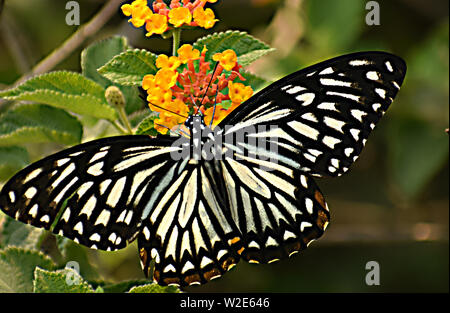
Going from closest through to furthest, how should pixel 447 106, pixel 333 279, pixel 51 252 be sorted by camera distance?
pixel 51 252 < pixel 447 106 < pixel 333 279

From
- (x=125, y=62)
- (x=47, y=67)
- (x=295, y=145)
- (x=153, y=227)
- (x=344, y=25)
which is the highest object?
(x=344, y=25)

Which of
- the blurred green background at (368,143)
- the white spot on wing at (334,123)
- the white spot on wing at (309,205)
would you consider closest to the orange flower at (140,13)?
the white spot on wing at (334,123)

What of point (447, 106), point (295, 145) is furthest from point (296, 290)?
point (295, 145)

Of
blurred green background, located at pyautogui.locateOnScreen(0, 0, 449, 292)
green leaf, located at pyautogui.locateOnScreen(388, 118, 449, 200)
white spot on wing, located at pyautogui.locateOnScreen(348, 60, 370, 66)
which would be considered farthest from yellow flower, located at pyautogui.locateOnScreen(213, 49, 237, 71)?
green leaf, located at pyautogui.locateOnScreen(388, 118, 449, 200)

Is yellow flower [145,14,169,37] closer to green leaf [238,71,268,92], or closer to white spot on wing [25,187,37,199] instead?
green leaf [238,71,268,92]

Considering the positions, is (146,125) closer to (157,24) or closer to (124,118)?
(124,118)

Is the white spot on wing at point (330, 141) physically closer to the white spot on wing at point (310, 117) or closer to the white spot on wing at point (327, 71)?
the white spot on wing at point (310, 117)

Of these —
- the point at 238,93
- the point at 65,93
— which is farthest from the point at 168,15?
the point at 65,93

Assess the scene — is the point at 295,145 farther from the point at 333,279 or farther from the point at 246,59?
the point at 333,279
